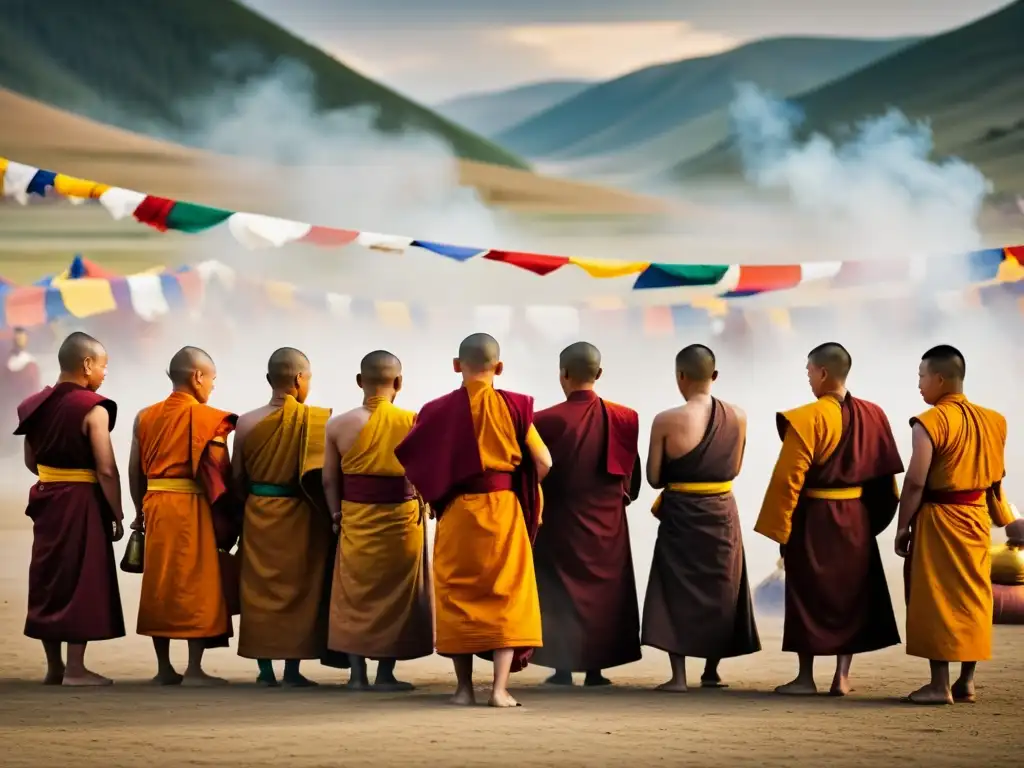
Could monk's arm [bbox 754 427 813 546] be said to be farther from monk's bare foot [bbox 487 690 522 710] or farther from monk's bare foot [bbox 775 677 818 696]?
monk's bare foot [bbox 487 690 522 710]

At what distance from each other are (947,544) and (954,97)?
11.1 m

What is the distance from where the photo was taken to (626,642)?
22.7 feet

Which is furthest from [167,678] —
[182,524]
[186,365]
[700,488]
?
[700,488]

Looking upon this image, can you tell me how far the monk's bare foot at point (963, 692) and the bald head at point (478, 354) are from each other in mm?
2153

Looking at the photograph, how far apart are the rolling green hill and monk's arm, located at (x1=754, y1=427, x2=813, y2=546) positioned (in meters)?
10.6

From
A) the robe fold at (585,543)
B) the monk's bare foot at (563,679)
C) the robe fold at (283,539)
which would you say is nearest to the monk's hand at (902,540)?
the robe fold at (585,543)

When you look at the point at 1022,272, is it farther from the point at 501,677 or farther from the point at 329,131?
the point at 329,131

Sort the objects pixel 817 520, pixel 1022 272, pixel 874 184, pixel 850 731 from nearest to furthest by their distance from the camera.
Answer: pixel 850 731 → pixel 817 520 → pixel 1022 272 → pixel 874 184

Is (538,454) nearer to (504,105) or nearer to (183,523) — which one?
(183,523)

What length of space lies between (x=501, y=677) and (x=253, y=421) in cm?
158

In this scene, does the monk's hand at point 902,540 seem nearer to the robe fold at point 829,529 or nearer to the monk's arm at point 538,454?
the robe fold at point 829,529

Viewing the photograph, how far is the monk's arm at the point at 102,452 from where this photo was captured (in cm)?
684

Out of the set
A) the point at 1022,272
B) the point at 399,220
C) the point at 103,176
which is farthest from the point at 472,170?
the point at 1022,272

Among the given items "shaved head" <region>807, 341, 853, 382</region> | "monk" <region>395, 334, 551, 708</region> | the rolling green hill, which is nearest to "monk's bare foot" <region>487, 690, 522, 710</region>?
"monk" <region>395, 334, 551, 708</region>
